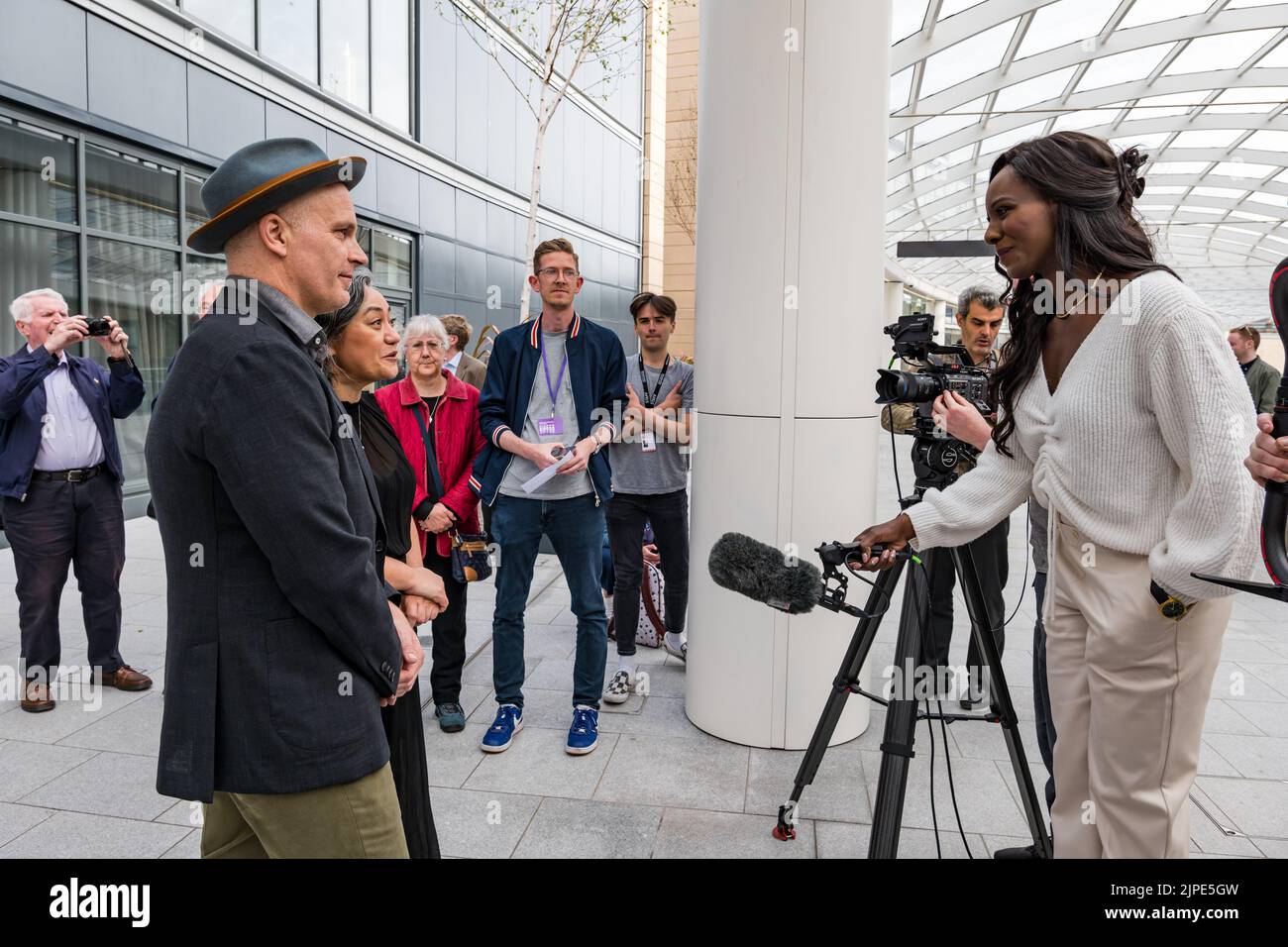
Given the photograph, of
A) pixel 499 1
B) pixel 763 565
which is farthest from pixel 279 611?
pixel 499 1

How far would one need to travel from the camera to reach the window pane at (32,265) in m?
8.27

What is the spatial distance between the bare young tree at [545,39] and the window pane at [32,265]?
5.72 meters

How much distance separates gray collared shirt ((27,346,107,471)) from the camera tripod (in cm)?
389

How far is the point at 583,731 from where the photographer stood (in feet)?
12.6

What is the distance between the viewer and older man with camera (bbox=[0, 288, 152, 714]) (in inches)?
167

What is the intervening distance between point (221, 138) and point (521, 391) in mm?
9168

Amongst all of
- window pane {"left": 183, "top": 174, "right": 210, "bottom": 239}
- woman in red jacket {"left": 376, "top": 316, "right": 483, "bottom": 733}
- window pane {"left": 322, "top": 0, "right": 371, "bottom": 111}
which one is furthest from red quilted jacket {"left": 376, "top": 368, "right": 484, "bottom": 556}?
window pane {"left": 322, "top": 0, "right": 371, "bottom": 111}

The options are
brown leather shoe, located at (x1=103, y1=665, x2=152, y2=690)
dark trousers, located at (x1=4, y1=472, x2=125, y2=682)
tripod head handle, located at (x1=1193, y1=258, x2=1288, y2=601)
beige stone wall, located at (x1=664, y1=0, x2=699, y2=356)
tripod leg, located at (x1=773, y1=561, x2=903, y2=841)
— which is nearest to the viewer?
tripod head handle, located at (x1=1193, y1=258, x2=1288, y2=601)

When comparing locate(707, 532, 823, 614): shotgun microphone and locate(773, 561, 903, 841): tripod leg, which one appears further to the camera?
locate(773, 561, 903, 841): tripod leg

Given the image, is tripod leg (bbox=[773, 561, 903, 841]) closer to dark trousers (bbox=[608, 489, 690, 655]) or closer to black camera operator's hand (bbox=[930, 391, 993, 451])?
black camera operator's hand (bbox=[930, 391, 993, 451])

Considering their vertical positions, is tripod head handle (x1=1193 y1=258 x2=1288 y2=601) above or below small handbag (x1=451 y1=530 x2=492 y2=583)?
above

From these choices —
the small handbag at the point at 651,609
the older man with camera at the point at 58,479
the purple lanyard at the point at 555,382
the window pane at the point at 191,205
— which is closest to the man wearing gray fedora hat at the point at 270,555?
the purple lanyard at the point at 555,382

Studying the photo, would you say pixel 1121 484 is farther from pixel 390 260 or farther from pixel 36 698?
pixel 390 260

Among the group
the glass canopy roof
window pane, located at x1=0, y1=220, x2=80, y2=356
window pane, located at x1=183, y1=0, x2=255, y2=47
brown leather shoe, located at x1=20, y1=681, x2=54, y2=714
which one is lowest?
brown leather shoe, located at x1=20, y1=681, x2=54, y2=714
